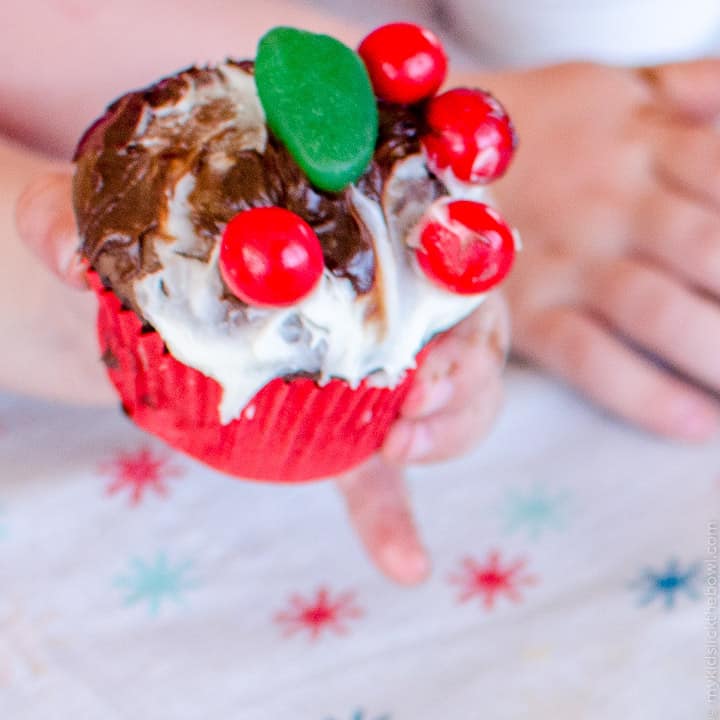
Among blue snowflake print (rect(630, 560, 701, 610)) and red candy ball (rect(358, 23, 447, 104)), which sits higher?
red candy ball (rect(358, 23, 447, 104))

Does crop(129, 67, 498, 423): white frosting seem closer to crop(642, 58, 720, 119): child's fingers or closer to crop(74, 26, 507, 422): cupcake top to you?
crop(74, 26, 507, 422): cupcake top

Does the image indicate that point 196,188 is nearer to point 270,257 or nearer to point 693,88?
point 270,257

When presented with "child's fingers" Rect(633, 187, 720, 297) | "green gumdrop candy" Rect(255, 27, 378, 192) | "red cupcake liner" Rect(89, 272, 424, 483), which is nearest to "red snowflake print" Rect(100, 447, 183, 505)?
"red cupcake liner" Rect(89, 272, 424, 483)

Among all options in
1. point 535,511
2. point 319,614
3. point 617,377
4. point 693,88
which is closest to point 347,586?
point 319,614

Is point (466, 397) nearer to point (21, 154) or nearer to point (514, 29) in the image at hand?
point (21, 154)

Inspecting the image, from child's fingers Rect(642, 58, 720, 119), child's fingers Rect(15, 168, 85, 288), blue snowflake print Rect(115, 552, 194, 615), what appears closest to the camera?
child's fingers Rect(15, 168, 85, 288)

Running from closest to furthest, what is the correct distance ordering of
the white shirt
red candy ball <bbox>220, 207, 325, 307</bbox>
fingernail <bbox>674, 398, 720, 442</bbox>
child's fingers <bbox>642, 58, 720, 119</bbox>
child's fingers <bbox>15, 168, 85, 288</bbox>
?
red candy ball <bbox>220, 207, 325, 307</bbox>, child's fingers <bbox>15, 168, 85, 288</bbox>, fingernail <bbox>674, 398, 720, 442</bbox>, child's fingers <bbox>642, 58, 720, 119</bbox>, the white shirt

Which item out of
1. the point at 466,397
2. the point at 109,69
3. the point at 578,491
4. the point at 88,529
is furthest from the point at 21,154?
the point at 578,491
